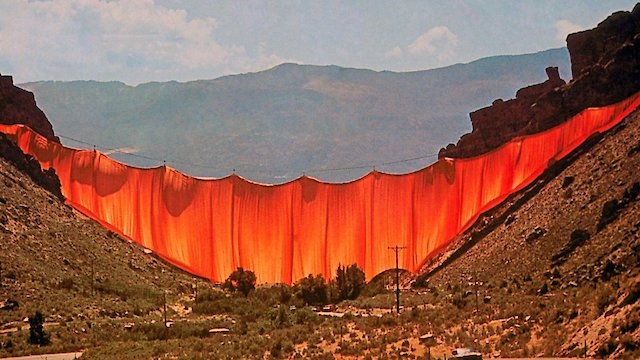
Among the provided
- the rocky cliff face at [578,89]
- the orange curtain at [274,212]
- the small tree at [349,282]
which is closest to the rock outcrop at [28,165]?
the orange curtain at [274,212]

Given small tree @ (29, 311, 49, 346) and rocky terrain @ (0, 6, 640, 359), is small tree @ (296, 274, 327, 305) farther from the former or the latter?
small tree @ (29, 311, 49, 346)

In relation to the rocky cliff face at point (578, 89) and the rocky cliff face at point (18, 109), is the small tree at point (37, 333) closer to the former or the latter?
the rocky cliff face at point (18, 109)

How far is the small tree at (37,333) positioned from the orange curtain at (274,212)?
106ft

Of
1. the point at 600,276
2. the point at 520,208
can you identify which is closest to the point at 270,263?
the point at 520,208

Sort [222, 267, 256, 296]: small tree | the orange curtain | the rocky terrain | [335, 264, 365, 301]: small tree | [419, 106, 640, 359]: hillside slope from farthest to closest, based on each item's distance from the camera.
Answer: the orange curtain
[222, 267, 256, 296]: small tree
[335, 264, 365, 301]: small tree
the rocky terrain
[419, 106, 640, 359]: hillside slope

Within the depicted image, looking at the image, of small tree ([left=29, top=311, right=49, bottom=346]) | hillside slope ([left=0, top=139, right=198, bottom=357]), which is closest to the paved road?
hillside slope ([left=0, top=139, right=198, bottom=357])

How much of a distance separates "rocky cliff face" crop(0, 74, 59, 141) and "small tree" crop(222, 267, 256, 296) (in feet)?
77.9

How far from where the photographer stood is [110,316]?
2233 inches

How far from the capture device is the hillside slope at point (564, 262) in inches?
1382

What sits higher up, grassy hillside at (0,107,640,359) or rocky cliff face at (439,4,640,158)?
rocky cliff face at (439,4,640,158)

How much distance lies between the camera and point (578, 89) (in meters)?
72.2

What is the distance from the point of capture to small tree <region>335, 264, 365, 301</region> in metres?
71.5

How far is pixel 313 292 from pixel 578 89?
25.7m

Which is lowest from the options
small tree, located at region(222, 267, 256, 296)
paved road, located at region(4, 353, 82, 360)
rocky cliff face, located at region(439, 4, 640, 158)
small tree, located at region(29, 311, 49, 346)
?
paved road, located at region(4, 353, 82, 360)
